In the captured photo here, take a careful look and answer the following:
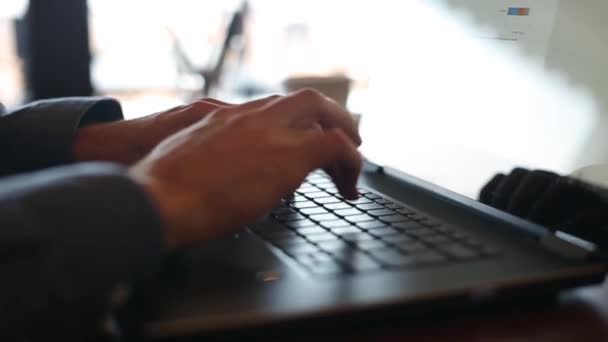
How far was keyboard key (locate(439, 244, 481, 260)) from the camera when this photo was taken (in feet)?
1.46

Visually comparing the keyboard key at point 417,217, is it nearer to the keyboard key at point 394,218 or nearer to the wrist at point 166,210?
the keyboard key at point 394,218

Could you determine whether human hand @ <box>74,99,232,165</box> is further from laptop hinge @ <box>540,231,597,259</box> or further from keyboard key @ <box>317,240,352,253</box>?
laptop hinge @ <box>540,231,597,259</box>

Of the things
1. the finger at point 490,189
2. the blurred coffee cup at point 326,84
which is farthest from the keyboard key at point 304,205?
the blurred coffee cup at point 326,84

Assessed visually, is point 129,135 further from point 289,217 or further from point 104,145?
point 289,217

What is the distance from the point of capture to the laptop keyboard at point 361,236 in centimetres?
43

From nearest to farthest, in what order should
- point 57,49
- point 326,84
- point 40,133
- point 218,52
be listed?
point 40,133 < point 326,84 < point 57,49 < point 218,52

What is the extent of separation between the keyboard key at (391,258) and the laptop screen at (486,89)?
251 millimetres

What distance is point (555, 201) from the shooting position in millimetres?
576

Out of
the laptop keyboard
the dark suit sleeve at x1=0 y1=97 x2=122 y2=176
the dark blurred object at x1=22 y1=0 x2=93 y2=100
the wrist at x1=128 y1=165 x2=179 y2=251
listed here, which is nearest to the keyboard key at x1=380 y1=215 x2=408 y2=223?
the laptop keyboard

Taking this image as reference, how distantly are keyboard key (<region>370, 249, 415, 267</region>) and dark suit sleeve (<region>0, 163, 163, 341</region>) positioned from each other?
0.18 m

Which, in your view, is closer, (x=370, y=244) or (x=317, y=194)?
(x=370, y=244)

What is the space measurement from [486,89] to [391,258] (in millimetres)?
334

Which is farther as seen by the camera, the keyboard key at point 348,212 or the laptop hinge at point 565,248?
the keyboard key at point 348,212

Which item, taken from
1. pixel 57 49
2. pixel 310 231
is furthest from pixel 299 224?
pixel 57 49
